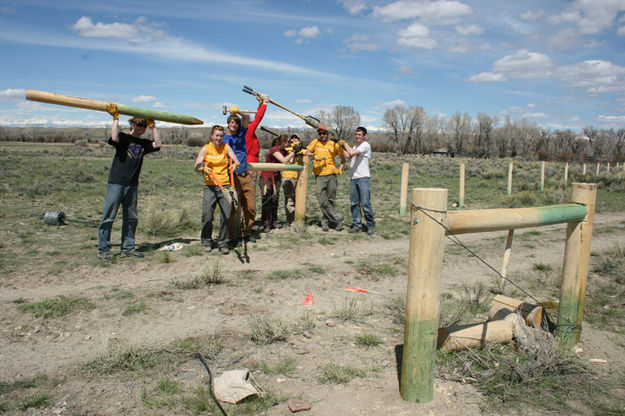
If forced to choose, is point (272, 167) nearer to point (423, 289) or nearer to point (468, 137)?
point (423, 289)

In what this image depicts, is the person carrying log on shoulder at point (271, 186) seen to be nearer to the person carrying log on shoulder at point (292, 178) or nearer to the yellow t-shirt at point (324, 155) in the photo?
the person carrying log on shoulder at point (292, 178)

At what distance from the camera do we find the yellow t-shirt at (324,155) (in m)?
8.84

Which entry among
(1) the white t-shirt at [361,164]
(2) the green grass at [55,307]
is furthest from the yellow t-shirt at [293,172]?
(2) the green grass at [55,307]

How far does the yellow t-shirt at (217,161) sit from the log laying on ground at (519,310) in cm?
452

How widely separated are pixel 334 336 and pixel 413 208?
1891 millimetres

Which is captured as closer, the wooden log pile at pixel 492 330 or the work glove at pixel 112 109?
the wooden log pile at pixel 492 330

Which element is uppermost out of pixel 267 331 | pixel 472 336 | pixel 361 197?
pixel 361 197

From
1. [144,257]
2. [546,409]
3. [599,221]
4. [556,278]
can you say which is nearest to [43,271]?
[144,257]

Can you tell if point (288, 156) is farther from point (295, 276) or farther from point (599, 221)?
point (599, 221)

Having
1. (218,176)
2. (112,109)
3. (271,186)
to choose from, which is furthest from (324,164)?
(112,109)

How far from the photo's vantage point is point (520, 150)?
286 feet

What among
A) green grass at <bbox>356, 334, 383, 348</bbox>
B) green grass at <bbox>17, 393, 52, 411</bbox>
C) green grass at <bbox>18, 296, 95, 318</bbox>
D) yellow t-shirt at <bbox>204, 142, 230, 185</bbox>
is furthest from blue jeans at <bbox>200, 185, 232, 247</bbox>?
green grass at <bbox>17, 393, 52, 411</bbox>

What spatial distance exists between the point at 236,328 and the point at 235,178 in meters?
3.63

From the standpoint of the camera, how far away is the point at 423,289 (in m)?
2.90
